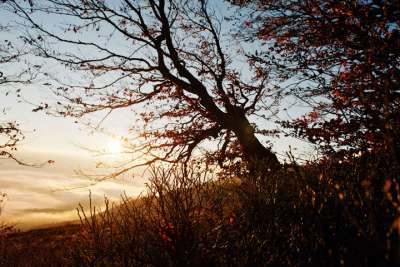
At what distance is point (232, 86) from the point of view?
13469 mm

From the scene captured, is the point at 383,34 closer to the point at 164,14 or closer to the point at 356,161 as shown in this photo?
the point at 356,161

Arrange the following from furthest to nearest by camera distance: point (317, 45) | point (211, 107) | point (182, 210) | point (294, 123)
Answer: point (211, 107), point (294, 123), point (317, 45), point (182, 210)

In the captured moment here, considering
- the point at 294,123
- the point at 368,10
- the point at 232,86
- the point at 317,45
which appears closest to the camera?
the point at 368,10

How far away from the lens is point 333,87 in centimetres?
705

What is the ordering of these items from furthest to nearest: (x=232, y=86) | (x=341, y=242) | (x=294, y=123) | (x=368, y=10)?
(x=232, y=86) < (x=294, y=123) < (x=368, y=10) < (x=341, y=242)

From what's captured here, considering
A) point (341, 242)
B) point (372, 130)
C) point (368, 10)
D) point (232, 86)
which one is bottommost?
point (341, 242)

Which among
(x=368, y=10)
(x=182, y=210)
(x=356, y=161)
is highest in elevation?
(x=368, y=10)

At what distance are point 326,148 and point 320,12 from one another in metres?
2.70

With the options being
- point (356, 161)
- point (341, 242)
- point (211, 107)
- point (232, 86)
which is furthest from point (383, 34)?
point (232, 86)

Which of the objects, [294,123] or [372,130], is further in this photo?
[294,123]

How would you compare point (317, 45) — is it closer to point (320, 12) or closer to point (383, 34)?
point (320, 12)

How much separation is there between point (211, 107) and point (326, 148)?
210 inches

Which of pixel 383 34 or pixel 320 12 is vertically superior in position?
pixel 320 12

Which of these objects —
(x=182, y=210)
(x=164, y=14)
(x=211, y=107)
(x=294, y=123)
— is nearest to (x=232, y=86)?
(x=211, y=107)
